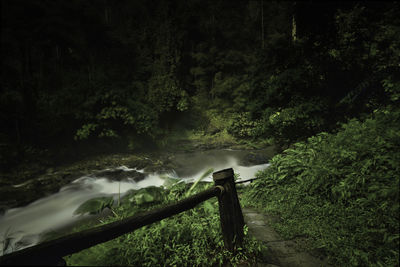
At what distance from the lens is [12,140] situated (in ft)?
28.9

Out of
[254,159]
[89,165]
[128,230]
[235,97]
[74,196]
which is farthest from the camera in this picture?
[235,97]

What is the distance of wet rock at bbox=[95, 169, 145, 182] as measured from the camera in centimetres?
916

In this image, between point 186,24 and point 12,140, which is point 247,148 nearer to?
point 186,24

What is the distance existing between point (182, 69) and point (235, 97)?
250 inches

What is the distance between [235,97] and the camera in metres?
19.8

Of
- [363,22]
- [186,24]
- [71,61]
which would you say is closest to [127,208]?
[363,22]

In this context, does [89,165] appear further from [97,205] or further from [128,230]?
[128,230]

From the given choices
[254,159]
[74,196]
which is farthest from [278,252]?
[254,159]

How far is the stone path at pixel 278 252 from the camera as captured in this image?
7.77ft

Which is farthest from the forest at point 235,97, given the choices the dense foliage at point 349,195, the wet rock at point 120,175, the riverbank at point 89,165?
the wet rock at point 120,175

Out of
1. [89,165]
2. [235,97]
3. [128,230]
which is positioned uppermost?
[235,97]

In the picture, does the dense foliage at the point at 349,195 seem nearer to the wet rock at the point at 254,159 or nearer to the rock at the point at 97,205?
the rock at the point at 97,205

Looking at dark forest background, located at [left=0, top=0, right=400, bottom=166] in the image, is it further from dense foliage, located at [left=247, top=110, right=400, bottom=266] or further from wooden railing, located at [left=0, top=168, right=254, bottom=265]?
wooden railing, located at [left=0, top=168, right=254, bottom=265]

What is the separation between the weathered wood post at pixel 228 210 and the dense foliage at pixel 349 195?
4.27 ft
